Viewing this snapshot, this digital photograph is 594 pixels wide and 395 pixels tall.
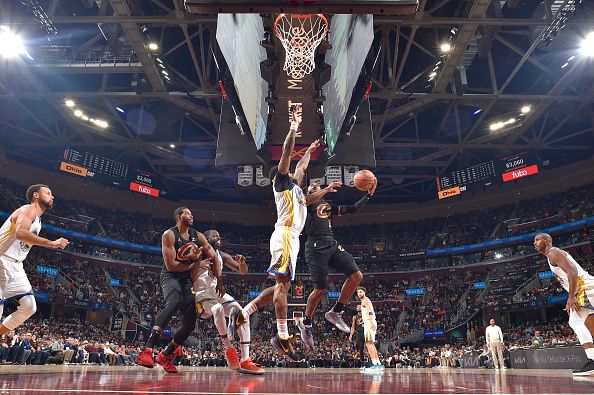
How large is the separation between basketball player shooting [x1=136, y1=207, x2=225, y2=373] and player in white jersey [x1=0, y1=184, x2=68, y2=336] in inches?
46.8

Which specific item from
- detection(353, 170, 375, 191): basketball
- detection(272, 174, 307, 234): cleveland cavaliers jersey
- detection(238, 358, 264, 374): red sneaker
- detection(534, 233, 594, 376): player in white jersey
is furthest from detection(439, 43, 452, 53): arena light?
detection(238, 358, 264, 374): red sneaker

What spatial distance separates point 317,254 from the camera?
220 inches

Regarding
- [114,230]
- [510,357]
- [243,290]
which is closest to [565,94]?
[510,357]

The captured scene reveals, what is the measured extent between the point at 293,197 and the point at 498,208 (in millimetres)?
29764

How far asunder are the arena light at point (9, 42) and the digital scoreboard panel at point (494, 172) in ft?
70.6

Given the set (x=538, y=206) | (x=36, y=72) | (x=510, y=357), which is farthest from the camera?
(x=538, y=206)

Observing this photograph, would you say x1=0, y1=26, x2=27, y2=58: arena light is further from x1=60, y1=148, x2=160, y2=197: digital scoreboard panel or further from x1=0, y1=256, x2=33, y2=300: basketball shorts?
x1=0, y1=256, x2=33, y2=300: basketball shorts

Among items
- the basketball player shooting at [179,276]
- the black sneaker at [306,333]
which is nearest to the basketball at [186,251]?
the basketball player shooting at [179,276]

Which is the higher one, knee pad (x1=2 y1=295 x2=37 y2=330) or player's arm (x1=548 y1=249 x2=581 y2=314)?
player's arm (x1=548 y1=249 x2=581 y2=314)

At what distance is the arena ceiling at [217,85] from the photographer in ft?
44.5

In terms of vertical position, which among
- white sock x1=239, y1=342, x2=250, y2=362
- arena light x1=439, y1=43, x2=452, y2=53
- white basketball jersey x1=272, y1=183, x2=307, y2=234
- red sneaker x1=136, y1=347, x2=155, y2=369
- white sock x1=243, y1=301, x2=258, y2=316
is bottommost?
red sneaker x1=136, y1=347, x2=155, y2=369

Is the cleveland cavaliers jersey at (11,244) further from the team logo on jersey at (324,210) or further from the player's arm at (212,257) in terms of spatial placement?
the team logo on jersey at (324,210)

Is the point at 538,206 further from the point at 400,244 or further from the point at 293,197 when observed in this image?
the point at 293,197

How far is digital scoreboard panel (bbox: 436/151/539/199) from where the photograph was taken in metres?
22.3
